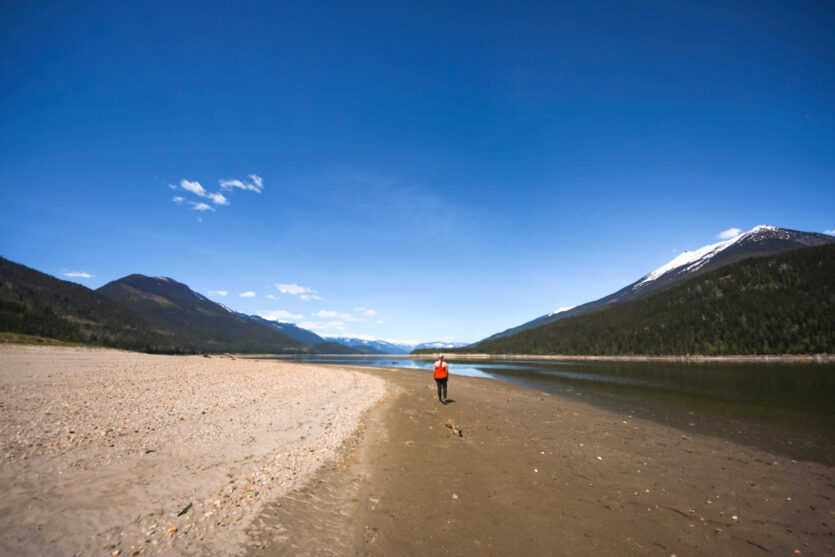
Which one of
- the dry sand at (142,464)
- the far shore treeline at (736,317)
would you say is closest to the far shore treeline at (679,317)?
the far shore treeline at (736,317)

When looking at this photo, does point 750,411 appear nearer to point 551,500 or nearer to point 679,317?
point 551,500

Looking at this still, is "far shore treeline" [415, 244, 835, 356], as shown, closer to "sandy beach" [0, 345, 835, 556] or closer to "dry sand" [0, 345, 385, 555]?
"sandy beach" [0, 345, 835, 556]

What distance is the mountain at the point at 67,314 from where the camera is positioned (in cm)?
9706

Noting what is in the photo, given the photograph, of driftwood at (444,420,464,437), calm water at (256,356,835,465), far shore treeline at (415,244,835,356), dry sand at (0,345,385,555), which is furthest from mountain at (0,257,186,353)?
far shore treeline at (415,244,835,356)

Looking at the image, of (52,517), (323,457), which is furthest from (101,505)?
(323,457)

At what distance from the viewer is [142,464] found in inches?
359

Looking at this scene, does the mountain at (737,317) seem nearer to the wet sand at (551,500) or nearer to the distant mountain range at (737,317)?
the distant mountain range at (737,317)

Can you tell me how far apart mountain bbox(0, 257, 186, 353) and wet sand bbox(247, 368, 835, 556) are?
380 ft

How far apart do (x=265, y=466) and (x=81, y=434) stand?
678 centimetres

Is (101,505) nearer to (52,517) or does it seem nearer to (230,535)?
(52,517)

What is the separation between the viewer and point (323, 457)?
11.0 meters

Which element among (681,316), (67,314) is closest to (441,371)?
(681,316)

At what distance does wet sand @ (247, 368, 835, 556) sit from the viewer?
6391mm

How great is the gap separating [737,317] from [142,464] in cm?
16931
